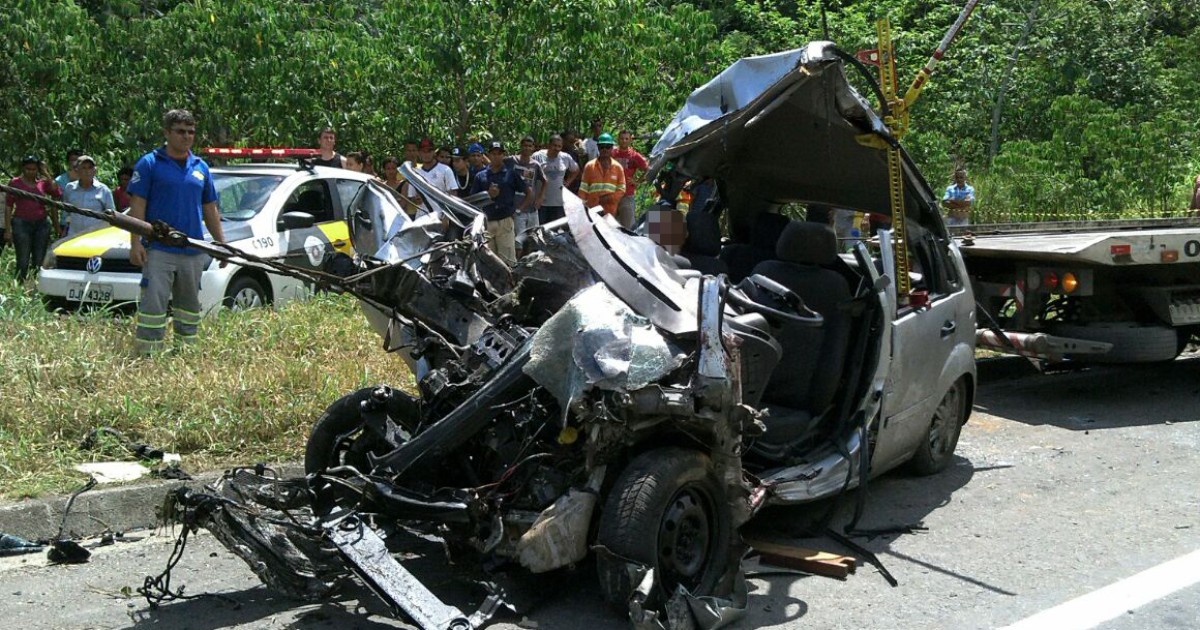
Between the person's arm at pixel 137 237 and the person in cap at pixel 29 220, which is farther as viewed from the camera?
the person in cap at pixel 29 220

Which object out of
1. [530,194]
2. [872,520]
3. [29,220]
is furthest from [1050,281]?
[29,220]

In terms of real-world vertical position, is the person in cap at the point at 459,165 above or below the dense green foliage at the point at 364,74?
below

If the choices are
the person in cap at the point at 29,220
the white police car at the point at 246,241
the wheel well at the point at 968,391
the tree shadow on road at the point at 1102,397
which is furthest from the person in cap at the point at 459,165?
the wheel well at the point at 968,391

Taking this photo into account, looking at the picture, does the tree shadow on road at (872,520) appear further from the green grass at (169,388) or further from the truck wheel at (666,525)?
the green grass at (169,388)

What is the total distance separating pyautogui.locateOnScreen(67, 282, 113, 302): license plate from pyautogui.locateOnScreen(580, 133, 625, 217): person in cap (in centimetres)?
519

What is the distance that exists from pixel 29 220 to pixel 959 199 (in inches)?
449

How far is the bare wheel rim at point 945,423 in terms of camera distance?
300 inches

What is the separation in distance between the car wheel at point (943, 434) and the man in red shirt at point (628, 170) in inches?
283

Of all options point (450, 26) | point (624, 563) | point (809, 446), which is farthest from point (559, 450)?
point (450, 26)

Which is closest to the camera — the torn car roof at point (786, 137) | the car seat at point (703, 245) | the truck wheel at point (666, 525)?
the truck wheel at point (666, 525)

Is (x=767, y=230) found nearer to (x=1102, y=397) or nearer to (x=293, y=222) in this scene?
(x=1102, y=397)

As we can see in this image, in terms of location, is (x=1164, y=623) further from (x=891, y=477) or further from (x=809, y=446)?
(x=891, y=477)

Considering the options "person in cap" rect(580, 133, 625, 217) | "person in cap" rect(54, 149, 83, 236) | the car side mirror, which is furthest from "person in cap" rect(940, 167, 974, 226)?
"person in cap" rect(54, 149, 83, 236)

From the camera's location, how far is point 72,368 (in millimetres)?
7957
